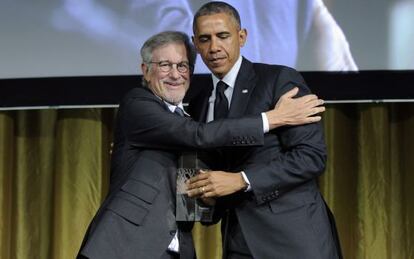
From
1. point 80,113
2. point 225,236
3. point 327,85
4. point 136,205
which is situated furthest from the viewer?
point 80,113

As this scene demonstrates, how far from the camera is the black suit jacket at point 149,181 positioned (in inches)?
73.7

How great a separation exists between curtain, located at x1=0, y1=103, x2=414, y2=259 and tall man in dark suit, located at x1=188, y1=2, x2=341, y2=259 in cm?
133

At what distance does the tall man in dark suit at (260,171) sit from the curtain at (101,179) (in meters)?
1.33

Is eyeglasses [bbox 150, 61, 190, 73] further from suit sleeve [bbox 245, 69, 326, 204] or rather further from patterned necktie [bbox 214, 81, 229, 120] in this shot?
suit sleeve [bbox 245, 69, 326, 204]

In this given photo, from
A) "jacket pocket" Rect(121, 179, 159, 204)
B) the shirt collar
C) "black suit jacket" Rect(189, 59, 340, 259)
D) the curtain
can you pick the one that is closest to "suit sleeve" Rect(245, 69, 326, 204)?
"black suit jacket" Rect(189, 59, 340, 259)

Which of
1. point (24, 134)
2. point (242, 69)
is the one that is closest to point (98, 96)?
point (24, 134)

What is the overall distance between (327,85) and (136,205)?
4.59 ft

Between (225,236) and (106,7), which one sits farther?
(106,7)

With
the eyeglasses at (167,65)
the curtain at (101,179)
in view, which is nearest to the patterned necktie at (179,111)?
the eyeglasses at (167,65)

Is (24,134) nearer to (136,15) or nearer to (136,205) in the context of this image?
(136,15)

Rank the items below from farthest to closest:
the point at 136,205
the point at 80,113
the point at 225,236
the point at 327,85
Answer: the point at 80,113
the point at 327,85
the point at 225,236
the point at 136,205

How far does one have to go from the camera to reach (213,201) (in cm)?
195

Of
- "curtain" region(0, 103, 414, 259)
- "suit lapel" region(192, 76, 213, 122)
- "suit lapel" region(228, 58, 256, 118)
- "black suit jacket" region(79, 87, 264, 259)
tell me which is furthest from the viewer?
"curtain" region(0, 103, 414, 259)

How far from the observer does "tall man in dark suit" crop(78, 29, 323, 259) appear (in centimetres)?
188
